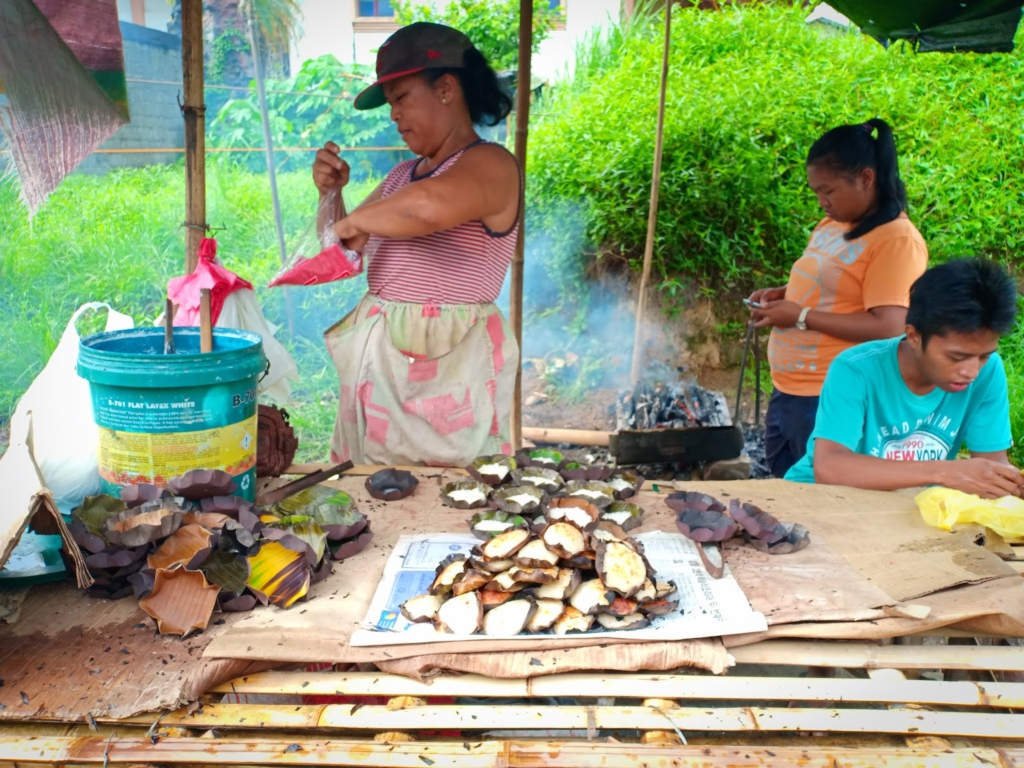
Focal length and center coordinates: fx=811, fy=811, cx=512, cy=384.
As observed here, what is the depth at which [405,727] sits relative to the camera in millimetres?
1235

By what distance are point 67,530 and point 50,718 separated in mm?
327

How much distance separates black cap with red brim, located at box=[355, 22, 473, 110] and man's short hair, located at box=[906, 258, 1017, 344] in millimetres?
1458

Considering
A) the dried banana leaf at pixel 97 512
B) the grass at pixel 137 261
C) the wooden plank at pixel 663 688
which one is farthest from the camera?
the grass at pixel 137 261

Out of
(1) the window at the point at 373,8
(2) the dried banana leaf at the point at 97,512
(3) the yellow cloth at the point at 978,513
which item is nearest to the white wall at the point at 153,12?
(1) the window at the point at 373,8

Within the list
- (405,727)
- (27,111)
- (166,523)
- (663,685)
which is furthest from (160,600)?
(27,111)

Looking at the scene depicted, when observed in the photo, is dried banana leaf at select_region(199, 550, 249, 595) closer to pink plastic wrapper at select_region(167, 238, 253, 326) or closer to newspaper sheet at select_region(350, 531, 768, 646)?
newspaper sheet at select_region(350, 531, 768, 646)

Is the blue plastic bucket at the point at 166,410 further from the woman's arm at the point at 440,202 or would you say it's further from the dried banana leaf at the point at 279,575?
the woman's arm at the point at 440,202

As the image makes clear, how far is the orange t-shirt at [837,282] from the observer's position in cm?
269

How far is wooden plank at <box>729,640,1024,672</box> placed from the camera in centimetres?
139

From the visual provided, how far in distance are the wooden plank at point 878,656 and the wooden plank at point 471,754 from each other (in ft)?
0.65

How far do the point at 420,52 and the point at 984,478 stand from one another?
1893 millimetres

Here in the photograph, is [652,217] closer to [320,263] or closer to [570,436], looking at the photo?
[570,436]

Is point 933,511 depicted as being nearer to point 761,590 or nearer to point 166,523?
point 761,590

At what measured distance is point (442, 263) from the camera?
8.18 ft
